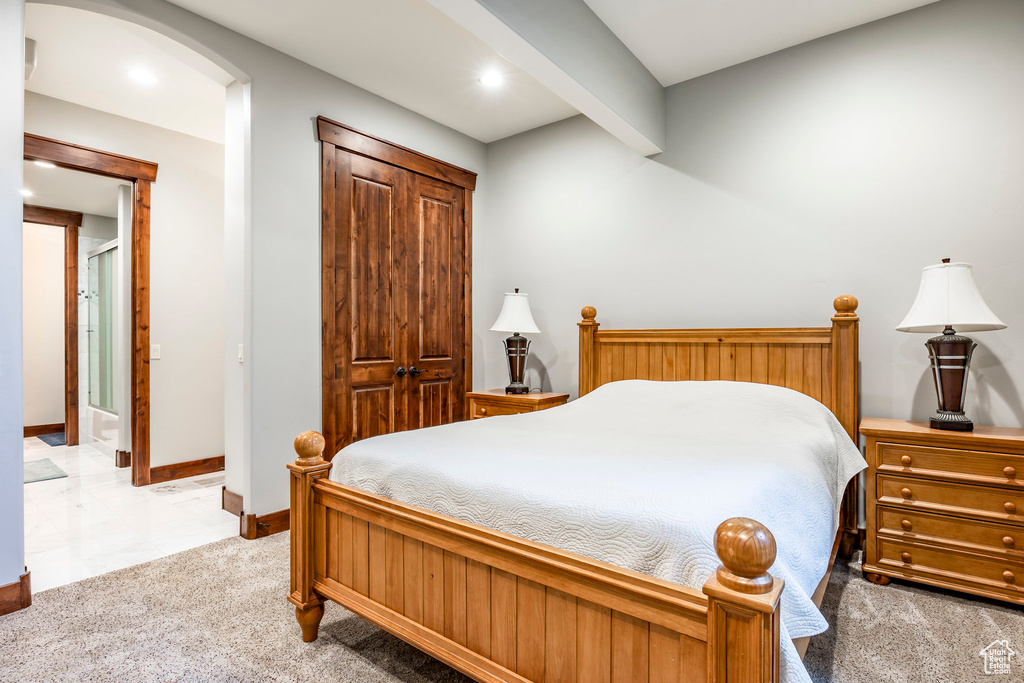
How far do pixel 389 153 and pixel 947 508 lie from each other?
3512mm

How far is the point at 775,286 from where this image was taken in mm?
2971

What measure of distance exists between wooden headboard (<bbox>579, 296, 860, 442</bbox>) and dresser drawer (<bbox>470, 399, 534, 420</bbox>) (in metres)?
0.45

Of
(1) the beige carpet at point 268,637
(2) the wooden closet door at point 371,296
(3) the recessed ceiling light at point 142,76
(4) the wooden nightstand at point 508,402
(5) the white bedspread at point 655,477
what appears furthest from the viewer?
(4) the wooden nightstand at point 508,402

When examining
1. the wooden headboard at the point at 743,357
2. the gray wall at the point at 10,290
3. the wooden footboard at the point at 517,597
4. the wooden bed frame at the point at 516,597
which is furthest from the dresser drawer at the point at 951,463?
the gray wall at the point at 10,290

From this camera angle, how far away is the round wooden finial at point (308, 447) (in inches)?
74.4

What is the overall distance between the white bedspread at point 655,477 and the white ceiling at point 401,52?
1776 mm

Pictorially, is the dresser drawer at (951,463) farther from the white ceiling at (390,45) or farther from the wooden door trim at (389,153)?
the wooden door trim at (389,153)

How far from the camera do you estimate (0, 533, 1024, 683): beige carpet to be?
167cm

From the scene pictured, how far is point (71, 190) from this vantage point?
4395 mm

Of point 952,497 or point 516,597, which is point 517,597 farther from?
point 952,497

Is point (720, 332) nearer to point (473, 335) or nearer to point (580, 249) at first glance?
point (580, 249)

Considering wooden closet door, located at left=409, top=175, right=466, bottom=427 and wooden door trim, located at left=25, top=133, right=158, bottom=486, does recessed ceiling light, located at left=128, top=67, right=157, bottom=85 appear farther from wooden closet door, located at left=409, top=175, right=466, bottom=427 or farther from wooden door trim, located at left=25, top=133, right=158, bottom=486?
wooden closet door, located at left=409, top=175, right=466, bottom=427

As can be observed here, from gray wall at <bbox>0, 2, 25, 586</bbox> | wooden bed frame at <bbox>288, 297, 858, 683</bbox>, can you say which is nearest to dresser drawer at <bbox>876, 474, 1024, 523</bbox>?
wooden bed frame at <bbox>288, 297, 858, 683</bbox>

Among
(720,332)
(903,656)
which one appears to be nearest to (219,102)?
(720,332)
